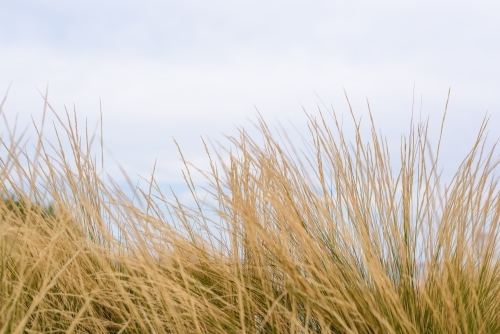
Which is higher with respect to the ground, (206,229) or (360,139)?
(360,139)

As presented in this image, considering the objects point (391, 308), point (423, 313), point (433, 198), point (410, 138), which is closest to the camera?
point (391, 308)

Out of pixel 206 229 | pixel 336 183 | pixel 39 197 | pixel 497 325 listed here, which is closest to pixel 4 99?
pixel 39 197

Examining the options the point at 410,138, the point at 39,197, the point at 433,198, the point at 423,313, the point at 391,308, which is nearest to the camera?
the point at 391,308

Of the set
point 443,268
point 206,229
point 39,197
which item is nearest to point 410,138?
point 443,268

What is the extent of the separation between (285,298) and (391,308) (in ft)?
1.17

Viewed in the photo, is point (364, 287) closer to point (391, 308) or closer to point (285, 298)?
point (391, 308)

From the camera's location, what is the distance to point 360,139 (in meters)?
2.27

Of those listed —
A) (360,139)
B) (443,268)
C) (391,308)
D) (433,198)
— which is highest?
(360,139)

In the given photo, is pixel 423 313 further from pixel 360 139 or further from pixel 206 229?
pixel 206 229

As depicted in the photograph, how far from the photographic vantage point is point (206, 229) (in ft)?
8.45

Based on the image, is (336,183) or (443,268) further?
(336,183)

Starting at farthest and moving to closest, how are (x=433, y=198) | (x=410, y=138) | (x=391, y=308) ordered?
(x=410, y=138), (x=433, y=198), (x=391, y=308)

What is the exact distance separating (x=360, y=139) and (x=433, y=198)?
0.32m

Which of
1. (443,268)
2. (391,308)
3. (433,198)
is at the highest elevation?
(433,198)
